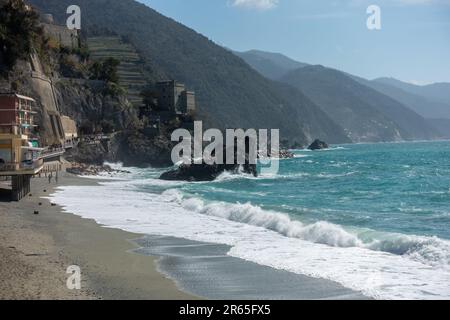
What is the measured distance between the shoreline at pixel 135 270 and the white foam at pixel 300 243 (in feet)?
2.71

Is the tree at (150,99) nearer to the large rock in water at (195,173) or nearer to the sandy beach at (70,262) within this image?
the large rock in water at (195,173)

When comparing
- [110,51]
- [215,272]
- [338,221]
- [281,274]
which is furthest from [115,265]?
[110,51]

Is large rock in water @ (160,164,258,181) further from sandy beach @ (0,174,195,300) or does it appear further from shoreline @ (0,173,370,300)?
shoreline @ (0,173,370,300)

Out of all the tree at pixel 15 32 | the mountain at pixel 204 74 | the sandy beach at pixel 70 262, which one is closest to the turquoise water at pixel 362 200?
the sandy beach at pixel 70 262

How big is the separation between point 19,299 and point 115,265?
13.3 ft

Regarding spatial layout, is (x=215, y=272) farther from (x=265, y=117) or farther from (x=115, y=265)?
(x=265, y=117)

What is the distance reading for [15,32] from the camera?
56.8 meters

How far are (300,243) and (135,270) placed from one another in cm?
639

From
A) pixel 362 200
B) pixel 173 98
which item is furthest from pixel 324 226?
pixel 173 98

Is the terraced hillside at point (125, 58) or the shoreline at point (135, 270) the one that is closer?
the shoreline at point (135, 270)

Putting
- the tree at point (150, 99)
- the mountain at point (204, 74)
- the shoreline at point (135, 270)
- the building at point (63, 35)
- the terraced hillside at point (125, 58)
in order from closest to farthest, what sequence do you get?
the shoreline at point (135, 270), the building at point (63, 35), the tree at point (150, 99), the terraced hillside at point (125, 58), the mountain at point (204, 74)

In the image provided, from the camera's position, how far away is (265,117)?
18938 centimetres

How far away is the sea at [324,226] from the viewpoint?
12.6 metres

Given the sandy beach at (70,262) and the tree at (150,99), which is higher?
the tree at (150,99)
